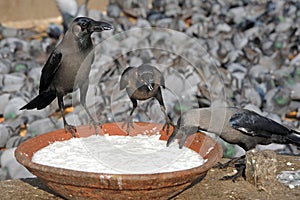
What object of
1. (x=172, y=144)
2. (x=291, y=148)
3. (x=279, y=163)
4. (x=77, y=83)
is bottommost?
(x=291, y=148)

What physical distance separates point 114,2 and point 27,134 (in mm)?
3673

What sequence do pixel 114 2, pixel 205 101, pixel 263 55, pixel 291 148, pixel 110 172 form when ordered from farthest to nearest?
pixel 114 2
pixel 263 55
pixel 205 101
pixel 291 148
pixel 110 172

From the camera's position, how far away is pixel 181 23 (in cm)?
762

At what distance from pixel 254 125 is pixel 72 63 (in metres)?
0.99

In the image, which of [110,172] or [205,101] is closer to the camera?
[110,172]

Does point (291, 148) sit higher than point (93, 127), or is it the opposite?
point (93, 127)

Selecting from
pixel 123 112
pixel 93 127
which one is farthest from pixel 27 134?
pixel 93 127

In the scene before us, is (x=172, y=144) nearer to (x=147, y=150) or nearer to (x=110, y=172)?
(x=147, y=150)

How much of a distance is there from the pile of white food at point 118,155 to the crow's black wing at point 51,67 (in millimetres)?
332

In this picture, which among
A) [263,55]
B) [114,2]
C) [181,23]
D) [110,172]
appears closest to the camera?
[110,172]

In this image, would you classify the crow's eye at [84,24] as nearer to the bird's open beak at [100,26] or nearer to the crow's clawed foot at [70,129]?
the bird's open beak at [100,26]

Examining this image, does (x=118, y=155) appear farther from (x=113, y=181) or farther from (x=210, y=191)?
(x=210, y=191)

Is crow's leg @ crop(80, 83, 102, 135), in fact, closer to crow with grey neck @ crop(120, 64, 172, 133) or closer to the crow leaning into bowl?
crow with grey neck @ crop(120, 64, 172, 133)

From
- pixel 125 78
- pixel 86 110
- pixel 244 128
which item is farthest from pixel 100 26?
pixel 244 128
